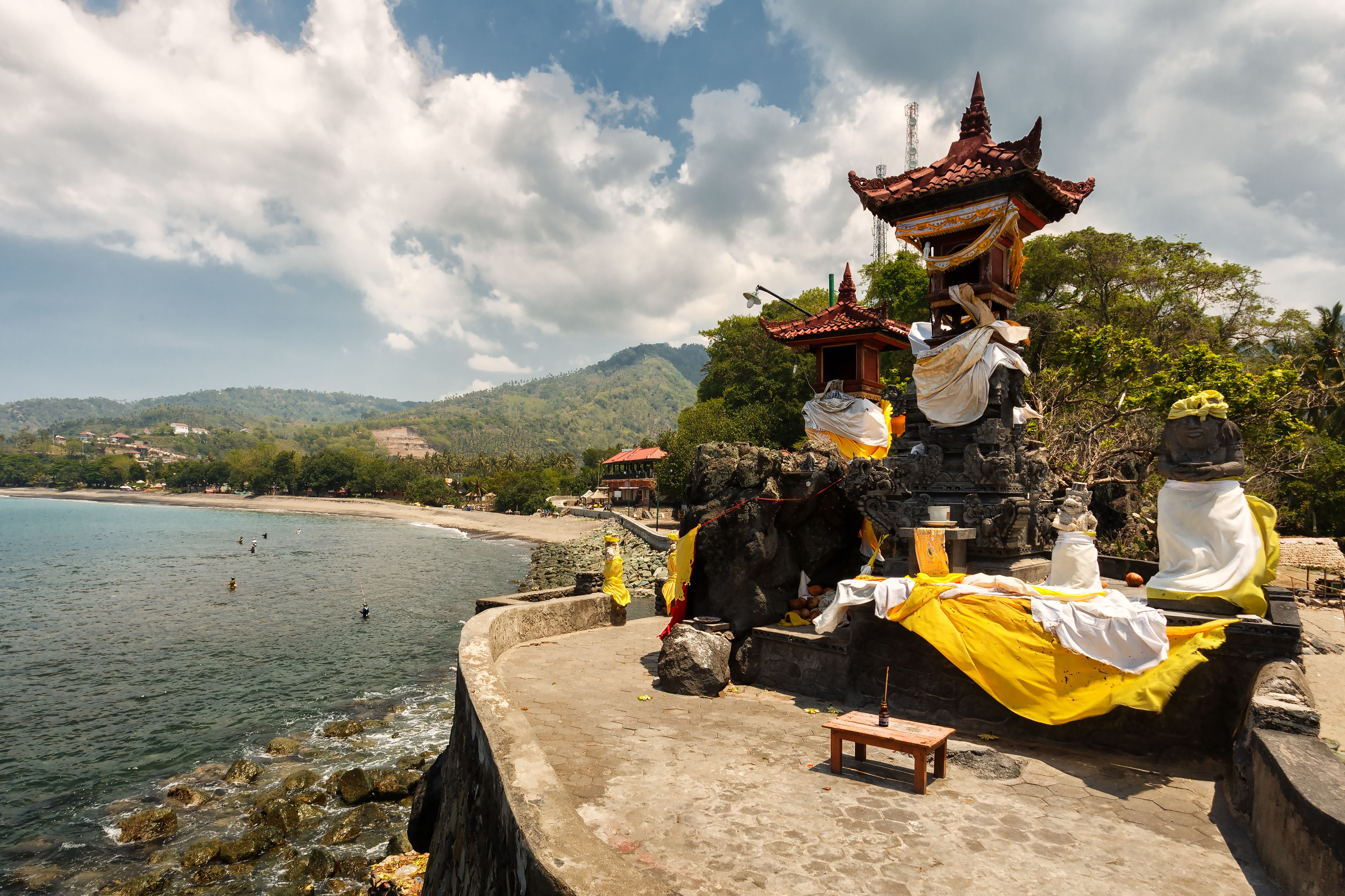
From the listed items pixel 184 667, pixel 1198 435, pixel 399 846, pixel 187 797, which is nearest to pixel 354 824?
pixel 399 846

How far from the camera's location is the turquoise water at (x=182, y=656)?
46.3 ft

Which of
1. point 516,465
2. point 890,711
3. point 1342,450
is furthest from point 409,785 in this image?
point 516,465

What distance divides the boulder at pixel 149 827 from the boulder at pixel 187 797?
47cm

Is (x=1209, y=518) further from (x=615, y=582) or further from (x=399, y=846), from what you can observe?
(x=399, y=846)

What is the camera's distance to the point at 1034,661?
7.29 m

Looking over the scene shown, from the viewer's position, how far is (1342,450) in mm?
25531

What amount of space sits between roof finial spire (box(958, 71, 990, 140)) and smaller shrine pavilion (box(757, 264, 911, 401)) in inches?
235

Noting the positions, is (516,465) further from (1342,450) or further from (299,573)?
(1342,450)

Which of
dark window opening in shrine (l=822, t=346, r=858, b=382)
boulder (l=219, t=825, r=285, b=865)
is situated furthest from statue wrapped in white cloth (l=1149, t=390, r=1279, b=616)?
boulder (l=219, t=825, r=285, b=865)

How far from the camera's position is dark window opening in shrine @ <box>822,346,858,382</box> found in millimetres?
18406

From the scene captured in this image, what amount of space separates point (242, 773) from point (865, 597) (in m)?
13.2

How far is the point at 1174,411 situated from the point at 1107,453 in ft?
36.4

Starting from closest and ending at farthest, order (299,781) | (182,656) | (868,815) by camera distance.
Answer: (868,815)
(299,781)
(182,656)

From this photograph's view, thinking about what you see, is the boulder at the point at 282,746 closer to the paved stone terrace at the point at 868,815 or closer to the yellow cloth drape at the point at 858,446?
the paved stone terrace at the point at 868,815
